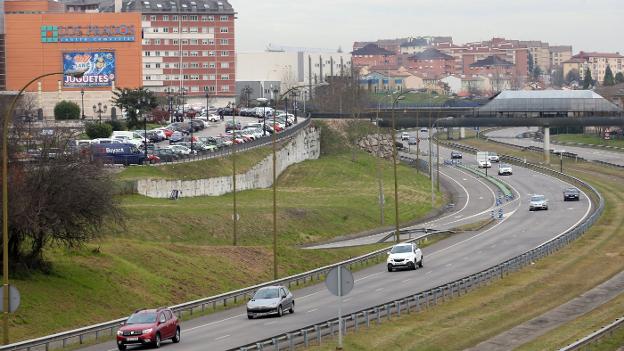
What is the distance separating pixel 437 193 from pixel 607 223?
112ft

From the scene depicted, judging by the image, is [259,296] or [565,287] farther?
[565,287]

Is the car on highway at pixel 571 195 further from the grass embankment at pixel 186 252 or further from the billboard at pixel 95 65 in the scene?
the billboard at pixel 95 65

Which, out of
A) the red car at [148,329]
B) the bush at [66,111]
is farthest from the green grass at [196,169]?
the red car at [148,329]

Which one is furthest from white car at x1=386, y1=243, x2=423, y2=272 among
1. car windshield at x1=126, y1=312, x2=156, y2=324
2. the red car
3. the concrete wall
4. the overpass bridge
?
the overpass bridge

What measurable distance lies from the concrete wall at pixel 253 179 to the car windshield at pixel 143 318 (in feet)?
168

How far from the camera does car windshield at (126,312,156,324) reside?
4269 centimetres

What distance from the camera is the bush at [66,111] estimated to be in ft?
507

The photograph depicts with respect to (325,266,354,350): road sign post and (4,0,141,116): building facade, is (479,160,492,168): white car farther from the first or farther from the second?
(325,266,354,350): road sign post

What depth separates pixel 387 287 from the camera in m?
61.2

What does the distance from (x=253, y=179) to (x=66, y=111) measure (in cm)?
4548

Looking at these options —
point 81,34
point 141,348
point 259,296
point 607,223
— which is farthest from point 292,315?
point 81,34

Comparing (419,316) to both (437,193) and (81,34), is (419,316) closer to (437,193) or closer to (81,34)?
(437,193)

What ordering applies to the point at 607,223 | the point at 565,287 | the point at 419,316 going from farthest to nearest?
1. the point at 607,223
2. the point at 565,287
3. the point at 419,316

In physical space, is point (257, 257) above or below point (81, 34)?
below
